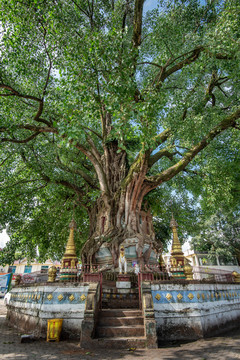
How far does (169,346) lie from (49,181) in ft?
32.6

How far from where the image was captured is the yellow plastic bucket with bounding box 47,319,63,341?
6.26 meters

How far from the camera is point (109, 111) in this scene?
7.51m

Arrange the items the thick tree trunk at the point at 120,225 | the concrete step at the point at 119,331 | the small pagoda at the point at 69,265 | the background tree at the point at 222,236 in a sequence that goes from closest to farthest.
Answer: the concrete step at the point at 119,331, the small pagoda at the point at 69,265, the thick tree trunk at the point at 120,225, the background tree at the point at 222,236

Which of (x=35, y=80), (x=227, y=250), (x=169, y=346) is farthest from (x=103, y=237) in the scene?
(x=227, y=250)

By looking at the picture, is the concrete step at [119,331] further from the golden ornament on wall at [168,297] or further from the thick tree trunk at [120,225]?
the thick tree trunk at [120,225]

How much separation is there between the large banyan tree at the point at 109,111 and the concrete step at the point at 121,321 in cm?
396

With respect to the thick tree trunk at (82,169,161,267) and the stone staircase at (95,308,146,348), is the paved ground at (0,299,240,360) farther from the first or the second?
the thick tree trunk at (82,169,161,267)

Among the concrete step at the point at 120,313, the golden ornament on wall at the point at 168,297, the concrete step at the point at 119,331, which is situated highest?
the golden ornament on wall at the point at 168,297

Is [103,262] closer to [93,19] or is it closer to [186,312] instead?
[186,312]

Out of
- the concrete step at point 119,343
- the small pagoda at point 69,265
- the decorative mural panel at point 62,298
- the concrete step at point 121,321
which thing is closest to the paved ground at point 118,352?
the concrete step at point 119,343

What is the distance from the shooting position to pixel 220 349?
17.6ft

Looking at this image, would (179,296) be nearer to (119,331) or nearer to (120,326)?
(120,326)

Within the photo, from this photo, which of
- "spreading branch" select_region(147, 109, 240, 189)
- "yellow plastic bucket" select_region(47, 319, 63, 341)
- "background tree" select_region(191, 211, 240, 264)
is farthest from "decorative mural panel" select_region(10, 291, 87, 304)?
"background tree" select_region(191, 211, 240, 264)

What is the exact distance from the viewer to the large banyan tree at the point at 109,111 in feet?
26.8
